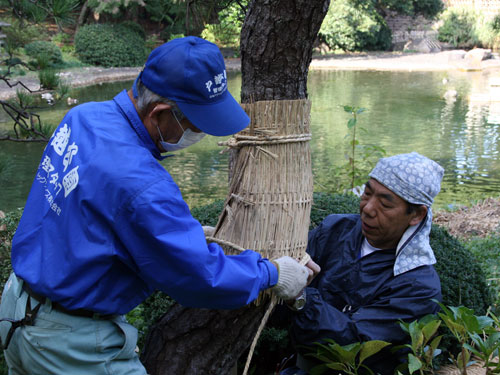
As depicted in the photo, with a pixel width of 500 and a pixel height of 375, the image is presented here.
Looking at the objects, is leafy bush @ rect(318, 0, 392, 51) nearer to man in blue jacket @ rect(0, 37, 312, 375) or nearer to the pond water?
the pond water

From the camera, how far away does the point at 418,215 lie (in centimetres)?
233

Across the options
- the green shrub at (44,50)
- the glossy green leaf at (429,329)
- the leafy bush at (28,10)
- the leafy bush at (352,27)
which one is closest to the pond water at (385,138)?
the leafy bush at (28,10)

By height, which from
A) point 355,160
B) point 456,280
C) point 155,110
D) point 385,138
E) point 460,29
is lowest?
point 385,138

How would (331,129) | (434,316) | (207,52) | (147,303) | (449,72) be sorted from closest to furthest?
(207,52) < (434,316) < (147,303) < (331,129) < (449,72)

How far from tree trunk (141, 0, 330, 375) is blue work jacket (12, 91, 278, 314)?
1.48 feet

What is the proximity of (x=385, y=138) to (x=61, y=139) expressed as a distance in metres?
9.69

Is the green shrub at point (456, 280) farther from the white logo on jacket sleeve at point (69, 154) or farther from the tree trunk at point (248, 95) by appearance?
the white logo on jacket sleeve at point (69, 154)

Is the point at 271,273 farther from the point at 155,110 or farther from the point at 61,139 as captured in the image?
the point at 61,139

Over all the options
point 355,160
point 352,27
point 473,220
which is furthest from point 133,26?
point 473,220

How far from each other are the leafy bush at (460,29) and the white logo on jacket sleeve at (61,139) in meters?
31.7

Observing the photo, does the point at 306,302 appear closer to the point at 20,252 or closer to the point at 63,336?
the point at 63,336

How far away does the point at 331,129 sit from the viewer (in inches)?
455

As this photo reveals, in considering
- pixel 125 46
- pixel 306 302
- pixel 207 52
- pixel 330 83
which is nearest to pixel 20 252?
pixel 207 52

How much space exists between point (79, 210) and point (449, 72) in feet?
75.1
